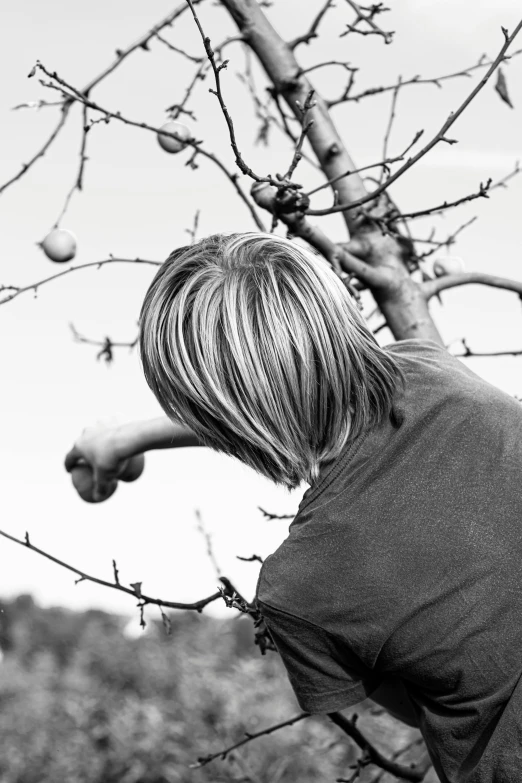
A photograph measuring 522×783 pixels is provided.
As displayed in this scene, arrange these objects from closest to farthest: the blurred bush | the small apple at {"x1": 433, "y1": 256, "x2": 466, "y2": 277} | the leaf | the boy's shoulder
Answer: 1. the boy's shoulder
2. the leaf
3. the small apple at {"x1": 433, "y1": 256, "x2": 466, "y2": 277}
4. the blurred bush

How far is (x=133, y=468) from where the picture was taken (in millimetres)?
1874

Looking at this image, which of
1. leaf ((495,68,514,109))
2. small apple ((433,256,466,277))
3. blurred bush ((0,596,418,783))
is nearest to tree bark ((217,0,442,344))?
small apple ((433,256,466,277))

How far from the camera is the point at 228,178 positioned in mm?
1724

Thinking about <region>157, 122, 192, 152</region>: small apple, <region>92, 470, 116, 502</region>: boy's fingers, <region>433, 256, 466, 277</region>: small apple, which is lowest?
<region>92, 470, 116, 502</region>: boy's fingers

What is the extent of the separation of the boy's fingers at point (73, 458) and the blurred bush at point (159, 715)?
151 inches

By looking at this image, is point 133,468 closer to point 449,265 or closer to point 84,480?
point 84,480

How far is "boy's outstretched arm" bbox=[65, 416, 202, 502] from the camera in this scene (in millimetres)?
1679

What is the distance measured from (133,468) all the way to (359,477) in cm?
80

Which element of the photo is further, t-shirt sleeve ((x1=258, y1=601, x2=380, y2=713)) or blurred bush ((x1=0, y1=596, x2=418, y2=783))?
blurred bush ((x1=0, y1=596, x2=418, y2=783))

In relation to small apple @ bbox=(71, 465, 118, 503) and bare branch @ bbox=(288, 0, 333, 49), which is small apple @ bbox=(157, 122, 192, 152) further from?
small apple @ bbox=(71, 465, 118, 503)

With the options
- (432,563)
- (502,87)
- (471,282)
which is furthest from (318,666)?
(502,87)

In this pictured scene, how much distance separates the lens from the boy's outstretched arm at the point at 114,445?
1679mm

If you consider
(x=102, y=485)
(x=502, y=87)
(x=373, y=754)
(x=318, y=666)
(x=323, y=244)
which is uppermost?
(x=502, y=87)

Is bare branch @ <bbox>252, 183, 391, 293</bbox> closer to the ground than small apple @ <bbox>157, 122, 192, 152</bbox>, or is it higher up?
closer to the ground
